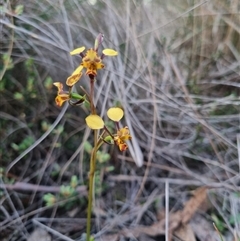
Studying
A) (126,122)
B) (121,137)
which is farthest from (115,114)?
(126,122)

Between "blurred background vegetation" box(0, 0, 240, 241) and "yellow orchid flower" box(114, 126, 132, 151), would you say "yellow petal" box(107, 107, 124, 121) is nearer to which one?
"yellow orchid flower" box(114, 126, 132, 151)

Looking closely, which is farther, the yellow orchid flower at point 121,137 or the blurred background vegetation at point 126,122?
the blurred background vegetation at point 126,122

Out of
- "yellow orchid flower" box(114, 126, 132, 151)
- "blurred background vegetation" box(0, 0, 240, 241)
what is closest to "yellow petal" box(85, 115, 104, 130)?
"yellow orchid flower" box(114, 126, 132, 151)

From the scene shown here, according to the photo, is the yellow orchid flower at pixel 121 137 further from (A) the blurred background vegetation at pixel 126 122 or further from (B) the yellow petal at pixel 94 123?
(A) the blurred background vegetation at pixel 126 122

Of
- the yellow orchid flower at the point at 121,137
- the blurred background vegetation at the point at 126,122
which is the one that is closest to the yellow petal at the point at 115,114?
the yellow orchid flower at the point at 121,137

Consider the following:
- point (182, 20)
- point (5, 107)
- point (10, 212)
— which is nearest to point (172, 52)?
point (182, 20)

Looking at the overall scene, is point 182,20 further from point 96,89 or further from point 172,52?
point 96,89

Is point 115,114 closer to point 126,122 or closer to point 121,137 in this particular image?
point 121,137

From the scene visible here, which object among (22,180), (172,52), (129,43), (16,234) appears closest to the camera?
(16,234)
